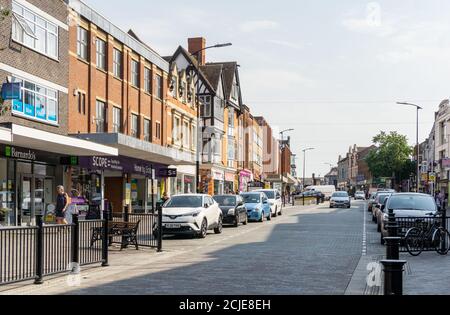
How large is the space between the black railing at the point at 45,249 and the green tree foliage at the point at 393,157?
303 ft

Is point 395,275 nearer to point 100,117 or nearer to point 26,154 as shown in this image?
point 26,154

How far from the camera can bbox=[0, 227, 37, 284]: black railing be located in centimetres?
1000

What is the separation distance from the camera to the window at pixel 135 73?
3706 cm

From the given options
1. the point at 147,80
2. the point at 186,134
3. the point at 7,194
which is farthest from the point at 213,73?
the point at 7,194

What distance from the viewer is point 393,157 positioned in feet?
332

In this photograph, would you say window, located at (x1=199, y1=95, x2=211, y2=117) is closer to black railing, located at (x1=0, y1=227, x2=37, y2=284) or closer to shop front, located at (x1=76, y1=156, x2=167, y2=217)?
shop front, located at (x1=76, y1=156, x2=167, y2=217)

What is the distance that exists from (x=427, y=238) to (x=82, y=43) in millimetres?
19912

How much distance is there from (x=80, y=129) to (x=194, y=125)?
71.7 feet

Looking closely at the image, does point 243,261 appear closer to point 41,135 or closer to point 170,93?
point 41,135

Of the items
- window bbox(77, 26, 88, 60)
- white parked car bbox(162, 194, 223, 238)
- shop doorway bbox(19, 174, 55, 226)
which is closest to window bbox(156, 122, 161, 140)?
window bbox(77, 26, 88, 60)

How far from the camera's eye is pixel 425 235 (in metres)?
16.0

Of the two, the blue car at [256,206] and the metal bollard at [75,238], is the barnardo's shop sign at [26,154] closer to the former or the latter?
the blue car at [256,206]
